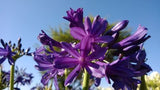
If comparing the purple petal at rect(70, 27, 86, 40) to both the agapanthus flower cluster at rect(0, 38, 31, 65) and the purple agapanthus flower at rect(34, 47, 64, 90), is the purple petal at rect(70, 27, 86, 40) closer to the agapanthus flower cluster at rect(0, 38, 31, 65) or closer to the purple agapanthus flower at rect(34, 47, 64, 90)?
the purple agapanthus flower at rect(34, 47, 64, 90)

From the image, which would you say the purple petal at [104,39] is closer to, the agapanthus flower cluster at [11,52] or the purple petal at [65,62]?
the purple petal at [65,62]

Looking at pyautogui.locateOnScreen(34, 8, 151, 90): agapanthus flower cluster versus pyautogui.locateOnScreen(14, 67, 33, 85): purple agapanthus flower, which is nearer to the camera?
pyautogui.locateOnScreen(34, 8, 151, 90): agapanthus flower cluster

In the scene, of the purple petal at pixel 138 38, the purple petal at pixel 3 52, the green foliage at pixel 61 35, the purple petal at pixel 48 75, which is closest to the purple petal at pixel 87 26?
the purple petal at pixel 138 38

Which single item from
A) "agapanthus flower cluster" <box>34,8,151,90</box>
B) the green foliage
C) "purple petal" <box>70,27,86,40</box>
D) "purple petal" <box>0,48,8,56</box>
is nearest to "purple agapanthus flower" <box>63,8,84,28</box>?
"agapanthus flower cluster" <box>34,8,151,90</box>

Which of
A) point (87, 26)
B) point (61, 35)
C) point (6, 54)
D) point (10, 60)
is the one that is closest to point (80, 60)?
point (87, 26)

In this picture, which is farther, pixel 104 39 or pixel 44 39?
pixel 44 39

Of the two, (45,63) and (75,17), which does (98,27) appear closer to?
(75,17)

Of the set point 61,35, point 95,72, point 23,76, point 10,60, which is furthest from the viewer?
point 61,35

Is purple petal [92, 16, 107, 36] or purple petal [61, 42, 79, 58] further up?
purple petal [92, 16, 107, 36]

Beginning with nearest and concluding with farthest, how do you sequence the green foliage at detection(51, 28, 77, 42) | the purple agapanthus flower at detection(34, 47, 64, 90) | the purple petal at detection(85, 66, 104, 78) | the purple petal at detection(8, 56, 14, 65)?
the purple petal at detection(85, 66, 104, 78) → the purple agapanthus flower at detection(34, 47, 64, 90) → the purple petal at detection(8, 56, 14, 65) → the green foliage at detection(51, 28, 77, 42)
